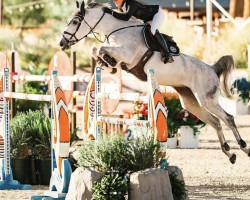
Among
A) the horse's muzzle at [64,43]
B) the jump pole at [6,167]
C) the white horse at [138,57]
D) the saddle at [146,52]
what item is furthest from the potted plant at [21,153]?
the saddle at [146,52]

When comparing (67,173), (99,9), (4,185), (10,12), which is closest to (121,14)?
(99,9)

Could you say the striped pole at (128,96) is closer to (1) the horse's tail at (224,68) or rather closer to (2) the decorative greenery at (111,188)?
(2) the decorative greenery at (111,188)

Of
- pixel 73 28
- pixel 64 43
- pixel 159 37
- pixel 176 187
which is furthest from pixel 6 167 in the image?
pixel 176 187

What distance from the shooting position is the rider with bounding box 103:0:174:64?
11.9 metres

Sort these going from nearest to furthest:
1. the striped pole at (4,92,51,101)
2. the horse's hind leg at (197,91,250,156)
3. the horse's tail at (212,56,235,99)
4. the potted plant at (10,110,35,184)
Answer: the striped pole at (4,92,51,101) < the potted plant at (10,110,35,184) < the horse's hind leg at (197,91,250,156) < the horse's tail at (212,56,235,99)

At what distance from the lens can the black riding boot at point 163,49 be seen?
11.9 metres

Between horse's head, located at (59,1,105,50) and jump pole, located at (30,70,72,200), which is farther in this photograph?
horse's head, located at (59,1,105,50)

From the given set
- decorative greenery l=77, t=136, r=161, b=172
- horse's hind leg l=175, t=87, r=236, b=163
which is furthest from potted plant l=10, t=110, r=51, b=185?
decorative greenery l=77, t=136, r=161, b=172

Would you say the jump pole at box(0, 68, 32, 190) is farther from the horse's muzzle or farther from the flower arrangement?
the flower arrangement

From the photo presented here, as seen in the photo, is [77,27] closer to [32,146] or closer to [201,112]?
[32,146]

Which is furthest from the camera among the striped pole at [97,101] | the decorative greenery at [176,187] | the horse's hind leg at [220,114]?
the horse's hind leg at [220,114]

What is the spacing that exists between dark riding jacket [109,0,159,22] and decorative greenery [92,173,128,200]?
3712 mm

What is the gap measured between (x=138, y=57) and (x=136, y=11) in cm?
49

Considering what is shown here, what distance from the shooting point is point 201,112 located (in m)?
13.0
